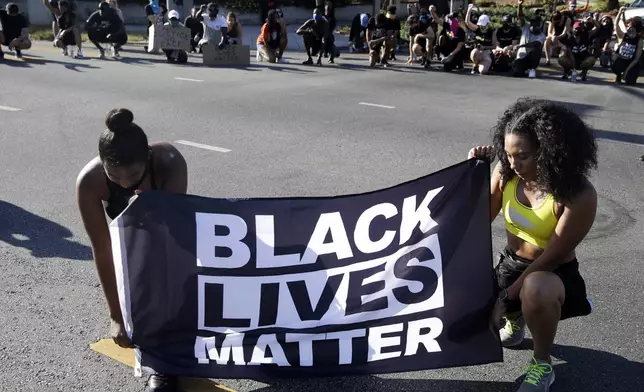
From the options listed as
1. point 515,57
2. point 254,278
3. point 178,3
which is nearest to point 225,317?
point 254,278

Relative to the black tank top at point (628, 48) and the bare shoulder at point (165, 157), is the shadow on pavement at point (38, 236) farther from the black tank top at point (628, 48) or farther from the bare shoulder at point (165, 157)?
the black tank top at point (628, 48)

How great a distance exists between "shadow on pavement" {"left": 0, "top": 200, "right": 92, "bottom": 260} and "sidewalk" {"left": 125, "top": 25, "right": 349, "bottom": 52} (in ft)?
54.1

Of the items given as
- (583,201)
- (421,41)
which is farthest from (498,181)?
(421,41)

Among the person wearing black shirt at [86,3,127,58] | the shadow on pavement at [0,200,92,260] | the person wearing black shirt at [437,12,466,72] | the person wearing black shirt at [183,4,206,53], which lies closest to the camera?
the shadow on pavement at [0,200,92,260]

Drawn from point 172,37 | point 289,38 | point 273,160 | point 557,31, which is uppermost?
point 557,31

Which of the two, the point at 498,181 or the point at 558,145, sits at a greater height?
the point at 558,145

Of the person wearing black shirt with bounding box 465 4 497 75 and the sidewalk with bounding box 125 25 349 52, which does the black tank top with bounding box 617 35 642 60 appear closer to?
the person wearing black shirt with bounding box 465 4 497 75

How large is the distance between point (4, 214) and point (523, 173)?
13.7 feet

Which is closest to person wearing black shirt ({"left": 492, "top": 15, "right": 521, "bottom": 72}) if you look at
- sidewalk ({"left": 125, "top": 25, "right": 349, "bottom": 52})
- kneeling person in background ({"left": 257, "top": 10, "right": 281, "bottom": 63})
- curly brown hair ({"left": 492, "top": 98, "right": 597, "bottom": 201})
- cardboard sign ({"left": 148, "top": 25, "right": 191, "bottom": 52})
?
kneeling person in background ({"left": 257, "top": 10, "right": 281, "bottom": 63})

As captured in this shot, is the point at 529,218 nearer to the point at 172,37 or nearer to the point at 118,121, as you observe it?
the point at 118,121

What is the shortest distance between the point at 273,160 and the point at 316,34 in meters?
10.5

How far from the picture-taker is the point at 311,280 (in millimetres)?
3111

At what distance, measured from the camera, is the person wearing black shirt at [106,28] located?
17672mm

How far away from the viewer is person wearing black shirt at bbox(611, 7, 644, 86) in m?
14.5
